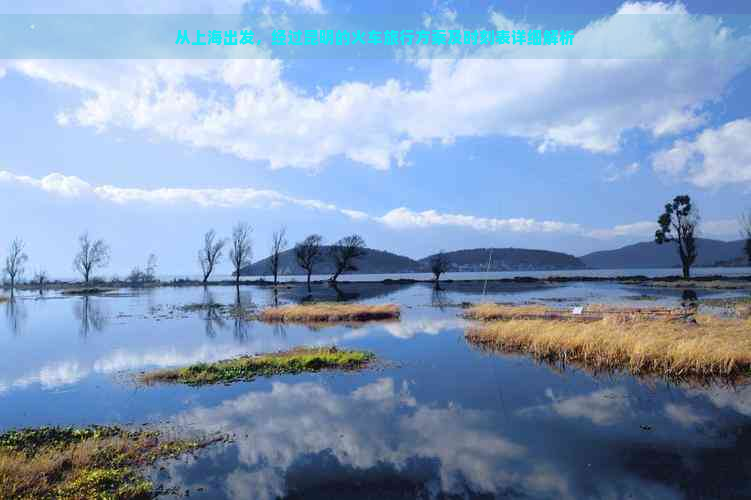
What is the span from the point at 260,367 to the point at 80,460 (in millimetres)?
11084

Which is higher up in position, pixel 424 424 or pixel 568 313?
pixel 568 313

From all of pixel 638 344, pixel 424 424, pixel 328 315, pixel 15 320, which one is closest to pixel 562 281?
pixel 328 315

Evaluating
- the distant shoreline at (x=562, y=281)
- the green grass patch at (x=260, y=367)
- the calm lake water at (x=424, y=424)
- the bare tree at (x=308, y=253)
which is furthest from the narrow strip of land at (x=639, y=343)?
the bare tree at (x=308, y=253)

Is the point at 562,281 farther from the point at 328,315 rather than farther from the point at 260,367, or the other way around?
the point at 260,367

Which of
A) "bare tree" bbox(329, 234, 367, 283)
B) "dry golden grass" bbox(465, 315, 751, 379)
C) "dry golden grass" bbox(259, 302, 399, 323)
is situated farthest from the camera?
"bare tree" bbox(329, 234, 367, 283)

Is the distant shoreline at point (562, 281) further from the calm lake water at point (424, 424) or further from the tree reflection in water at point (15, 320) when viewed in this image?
the calm lake water at point (424, 424)

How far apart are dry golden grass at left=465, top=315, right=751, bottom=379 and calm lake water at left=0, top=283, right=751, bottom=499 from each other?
2.11 m

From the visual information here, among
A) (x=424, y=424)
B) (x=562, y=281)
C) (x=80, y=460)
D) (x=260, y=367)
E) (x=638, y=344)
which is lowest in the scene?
(x=562, y=281)

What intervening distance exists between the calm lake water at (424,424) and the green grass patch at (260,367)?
1161 millimetres

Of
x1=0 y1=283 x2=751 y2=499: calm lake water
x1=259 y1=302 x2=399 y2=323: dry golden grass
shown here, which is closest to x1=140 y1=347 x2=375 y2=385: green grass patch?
x1=0 y1=283 x2=751 y2=499: calm lake water

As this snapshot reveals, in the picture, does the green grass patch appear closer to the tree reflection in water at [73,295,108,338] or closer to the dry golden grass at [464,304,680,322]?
the dry golden grass at [464,304,680,322]

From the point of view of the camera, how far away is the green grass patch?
20.1 m

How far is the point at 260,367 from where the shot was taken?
71.3 ft

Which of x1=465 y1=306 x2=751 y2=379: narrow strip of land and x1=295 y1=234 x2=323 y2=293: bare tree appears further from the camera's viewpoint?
x1=295 y1=234 x2=323 y2=293: bare tree
